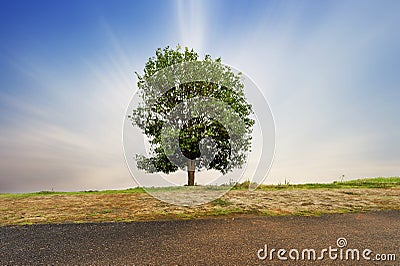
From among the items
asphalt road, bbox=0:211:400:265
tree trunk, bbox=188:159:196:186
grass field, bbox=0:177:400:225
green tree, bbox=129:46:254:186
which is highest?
green tree, bbox=129:46:254:186

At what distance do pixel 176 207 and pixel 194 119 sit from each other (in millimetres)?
8341

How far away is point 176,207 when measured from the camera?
35.0ft

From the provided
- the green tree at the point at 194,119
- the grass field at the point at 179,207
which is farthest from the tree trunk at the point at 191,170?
the grass field at the point at 179,207

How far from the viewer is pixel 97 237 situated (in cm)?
727

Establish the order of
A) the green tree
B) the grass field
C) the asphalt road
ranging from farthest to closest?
the green tree → the grass field → the asphalt road

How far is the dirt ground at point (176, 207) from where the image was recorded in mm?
9391

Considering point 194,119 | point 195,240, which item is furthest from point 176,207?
point 194,119

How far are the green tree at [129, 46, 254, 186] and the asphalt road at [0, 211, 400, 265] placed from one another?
9.75 meters

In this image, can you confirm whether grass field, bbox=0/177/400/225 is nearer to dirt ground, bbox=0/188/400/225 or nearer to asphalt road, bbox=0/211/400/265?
dirt ground, bbox=0/188/400/225

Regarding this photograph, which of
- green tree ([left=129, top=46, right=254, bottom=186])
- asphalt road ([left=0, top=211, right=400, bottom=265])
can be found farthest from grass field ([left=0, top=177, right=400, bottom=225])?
green tree ([left=129, top=46, right=254, bottom=186])

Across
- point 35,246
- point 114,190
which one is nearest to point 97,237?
point 35,246

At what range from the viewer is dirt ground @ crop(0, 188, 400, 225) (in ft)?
30.8

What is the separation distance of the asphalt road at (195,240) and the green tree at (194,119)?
32.0 feet

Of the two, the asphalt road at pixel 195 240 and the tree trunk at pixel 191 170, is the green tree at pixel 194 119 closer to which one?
the tree trunk at pixel 191 170
